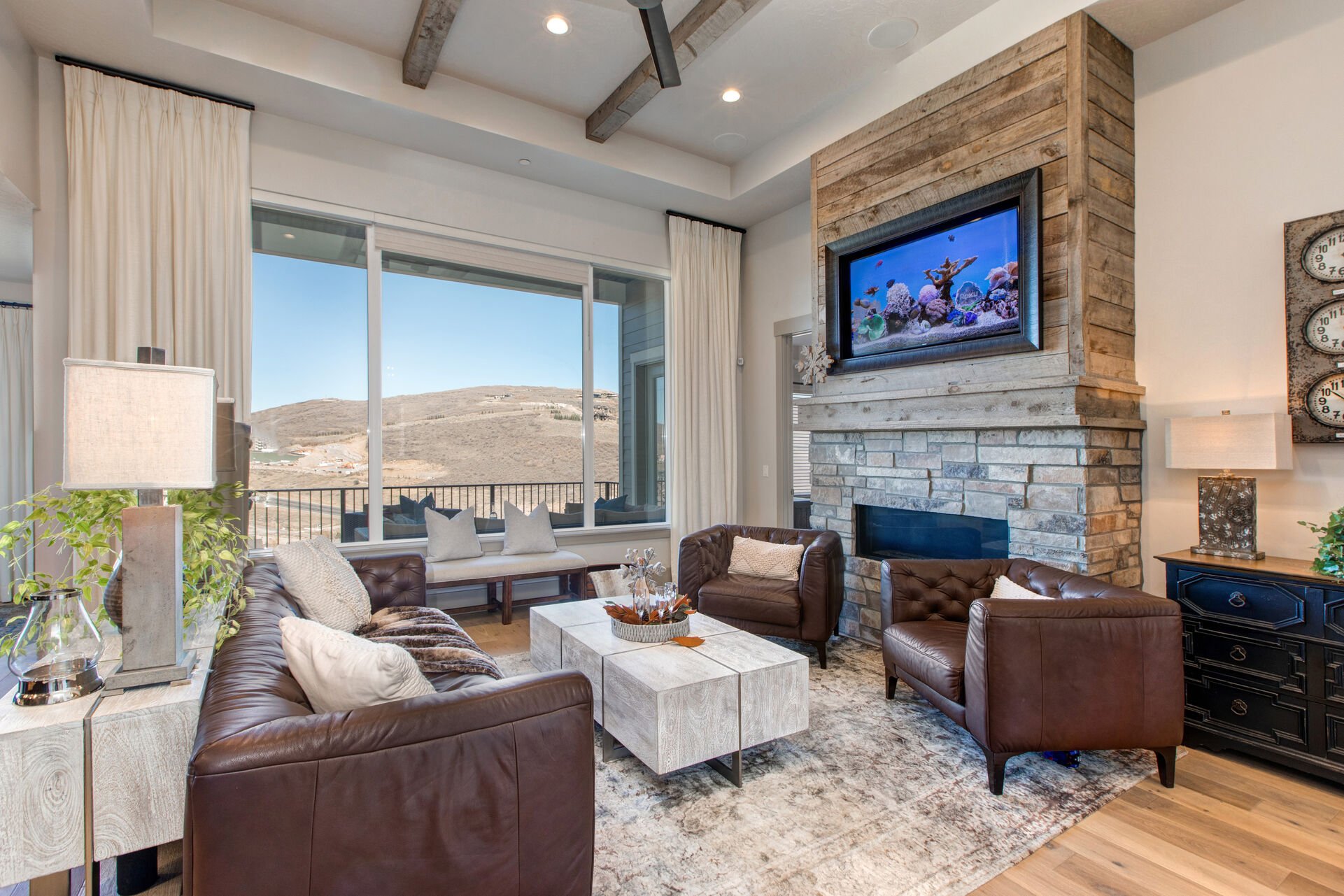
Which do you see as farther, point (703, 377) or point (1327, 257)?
point (703, 377)

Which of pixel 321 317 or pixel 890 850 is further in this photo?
pixel 321 317

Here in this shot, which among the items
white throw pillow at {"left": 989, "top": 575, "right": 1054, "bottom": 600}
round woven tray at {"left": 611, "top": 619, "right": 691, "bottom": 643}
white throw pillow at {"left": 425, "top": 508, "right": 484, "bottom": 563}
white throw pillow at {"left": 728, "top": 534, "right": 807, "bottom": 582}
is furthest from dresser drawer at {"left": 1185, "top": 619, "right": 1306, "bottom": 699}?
white throw pillow at {"left": 425, "top": 508, "right": 484, "bottom": 563}

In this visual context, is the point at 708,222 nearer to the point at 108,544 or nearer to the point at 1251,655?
the point at 1251,655

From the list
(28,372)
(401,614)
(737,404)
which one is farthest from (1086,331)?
(28,372)

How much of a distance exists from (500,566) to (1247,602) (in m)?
4.08

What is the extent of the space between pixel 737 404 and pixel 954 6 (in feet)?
11.0

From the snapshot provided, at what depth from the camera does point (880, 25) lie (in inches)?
143

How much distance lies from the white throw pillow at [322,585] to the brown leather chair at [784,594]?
74.7 inches

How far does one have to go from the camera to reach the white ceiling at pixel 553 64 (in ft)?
10.9

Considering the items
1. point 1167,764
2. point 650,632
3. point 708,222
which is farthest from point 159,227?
point 1167,764

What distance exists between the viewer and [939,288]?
3.80m

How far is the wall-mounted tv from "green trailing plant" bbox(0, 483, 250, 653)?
11.7 feet

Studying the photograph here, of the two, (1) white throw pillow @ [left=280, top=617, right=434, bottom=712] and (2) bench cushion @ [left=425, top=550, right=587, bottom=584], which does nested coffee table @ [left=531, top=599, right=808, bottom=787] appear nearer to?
(1) white throw pillow @ [left=280, top=617, right=434, bottom=712]

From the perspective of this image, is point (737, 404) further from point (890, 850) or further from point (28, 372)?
point (28, 372)
